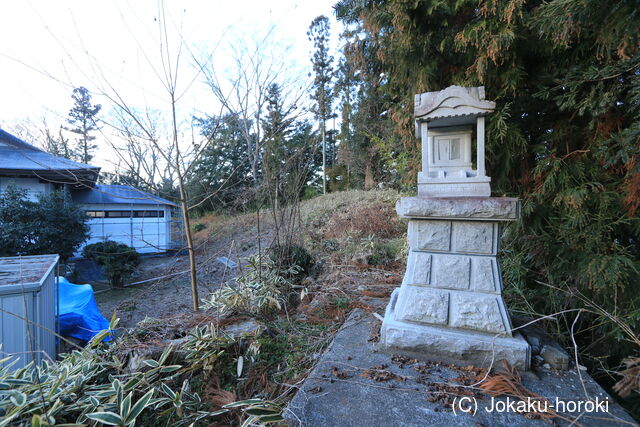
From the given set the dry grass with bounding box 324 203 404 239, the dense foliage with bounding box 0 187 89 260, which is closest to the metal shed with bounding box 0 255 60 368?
the dry grass with bounding box 324 203 404 239

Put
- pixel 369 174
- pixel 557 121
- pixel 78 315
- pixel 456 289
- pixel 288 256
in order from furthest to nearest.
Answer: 1. pixel 369 174
2. pixel 78 315
3. pixel 288 256
4. pixel 557 121
5. pixel 456 289

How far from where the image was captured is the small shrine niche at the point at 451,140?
67.8 inches

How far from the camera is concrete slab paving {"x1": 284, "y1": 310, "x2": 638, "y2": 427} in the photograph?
122 cm

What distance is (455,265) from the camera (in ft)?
5.63

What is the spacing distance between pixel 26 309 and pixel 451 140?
3.39 m

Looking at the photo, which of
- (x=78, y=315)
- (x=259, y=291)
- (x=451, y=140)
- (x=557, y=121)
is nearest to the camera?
(x=451, y=140)

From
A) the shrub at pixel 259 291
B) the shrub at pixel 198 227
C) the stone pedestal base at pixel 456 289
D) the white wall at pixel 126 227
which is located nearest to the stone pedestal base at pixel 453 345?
the stone pedestal base at pixel 456 289

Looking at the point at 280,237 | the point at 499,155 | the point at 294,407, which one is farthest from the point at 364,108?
the point at 294,407

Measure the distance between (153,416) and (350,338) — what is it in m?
1.18

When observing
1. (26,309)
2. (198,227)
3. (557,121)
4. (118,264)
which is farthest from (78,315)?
(198,227)

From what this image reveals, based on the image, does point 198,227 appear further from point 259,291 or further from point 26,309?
point 26,309

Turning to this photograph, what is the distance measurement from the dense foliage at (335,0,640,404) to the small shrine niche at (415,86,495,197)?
2.21ft

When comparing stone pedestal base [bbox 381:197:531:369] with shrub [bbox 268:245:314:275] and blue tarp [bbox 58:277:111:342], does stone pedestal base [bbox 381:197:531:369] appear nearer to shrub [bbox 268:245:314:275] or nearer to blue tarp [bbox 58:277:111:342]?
shrub [bbox 268:245:314:275]

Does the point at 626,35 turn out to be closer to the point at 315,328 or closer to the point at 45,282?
the point at 315,328
